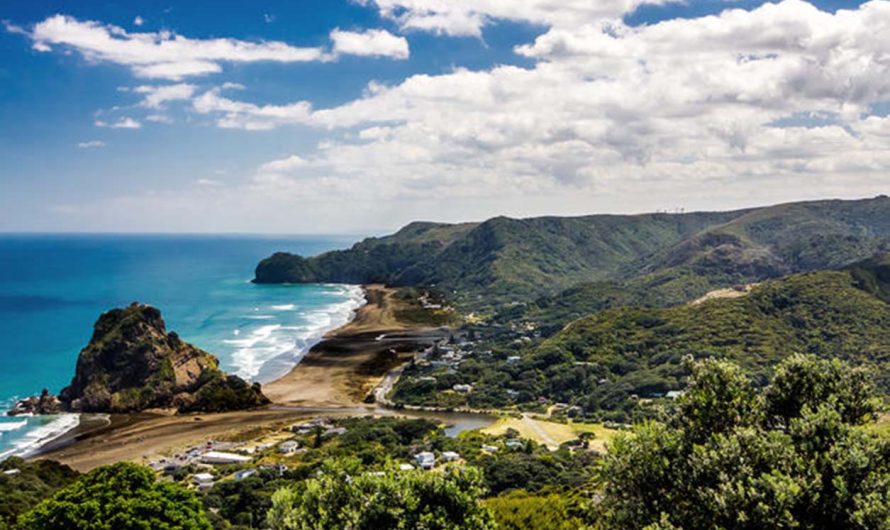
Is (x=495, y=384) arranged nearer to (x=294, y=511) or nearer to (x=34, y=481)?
(x=34, y=481)

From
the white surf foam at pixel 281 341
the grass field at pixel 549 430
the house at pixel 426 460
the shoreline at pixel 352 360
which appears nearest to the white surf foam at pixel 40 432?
the shoreline at pixel 352 360

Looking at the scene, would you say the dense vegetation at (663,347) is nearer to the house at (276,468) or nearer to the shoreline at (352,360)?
the shoreline at (352,360)

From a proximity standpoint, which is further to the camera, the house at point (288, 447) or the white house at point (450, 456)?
the house at point (288, 447)

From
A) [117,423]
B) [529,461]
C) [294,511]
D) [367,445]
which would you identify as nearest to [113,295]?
[117,423]

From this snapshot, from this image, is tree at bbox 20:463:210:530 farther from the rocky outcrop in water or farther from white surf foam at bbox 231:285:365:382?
white surf foam at bbox 231:285:365:382

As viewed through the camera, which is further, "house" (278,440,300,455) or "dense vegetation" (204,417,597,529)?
"house" (278,440,300,455)

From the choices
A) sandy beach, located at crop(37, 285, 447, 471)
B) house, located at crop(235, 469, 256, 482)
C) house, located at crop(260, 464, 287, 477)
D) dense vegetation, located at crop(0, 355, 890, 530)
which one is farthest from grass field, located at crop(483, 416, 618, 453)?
dense vegetation, located at crop(0, 355, 890, 530)
